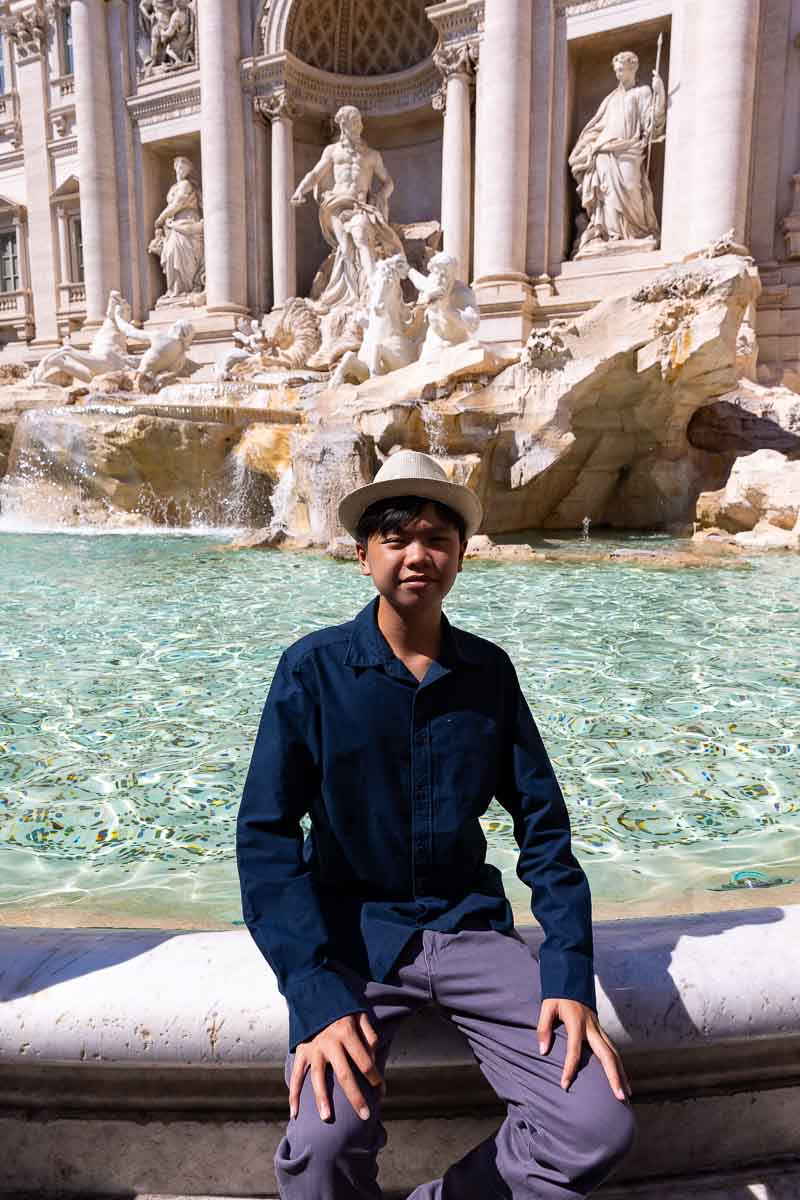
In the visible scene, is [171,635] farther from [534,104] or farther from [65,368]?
[534,104]

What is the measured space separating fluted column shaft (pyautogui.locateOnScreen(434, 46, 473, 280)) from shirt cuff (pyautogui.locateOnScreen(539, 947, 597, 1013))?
14763mm

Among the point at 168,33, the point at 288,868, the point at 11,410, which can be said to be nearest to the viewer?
the point at 288,868

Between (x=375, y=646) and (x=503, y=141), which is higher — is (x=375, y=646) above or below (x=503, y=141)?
below

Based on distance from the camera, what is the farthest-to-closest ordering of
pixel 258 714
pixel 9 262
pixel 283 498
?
pixel 9 262, pixel 283 498, pixel 258 714

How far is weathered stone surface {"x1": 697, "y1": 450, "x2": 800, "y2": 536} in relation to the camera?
8.34 metres

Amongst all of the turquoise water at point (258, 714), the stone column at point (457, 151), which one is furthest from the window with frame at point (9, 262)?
the turquoise water at point (258, 714)

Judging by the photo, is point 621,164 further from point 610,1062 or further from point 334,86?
point 610,1062

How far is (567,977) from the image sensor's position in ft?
3.76

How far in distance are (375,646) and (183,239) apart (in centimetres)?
1853

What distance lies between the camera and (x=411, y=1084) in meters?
1.26

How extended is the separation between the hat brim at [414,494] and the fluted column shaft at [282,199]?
53.4 ft

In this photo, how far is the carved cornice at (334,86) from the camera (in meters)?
16.0

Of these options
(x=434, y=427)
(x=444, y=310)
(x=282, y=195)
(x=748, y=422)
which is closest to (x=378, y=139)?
(x=282, y=195)

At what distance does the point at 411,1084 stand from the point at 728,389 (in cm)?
933
